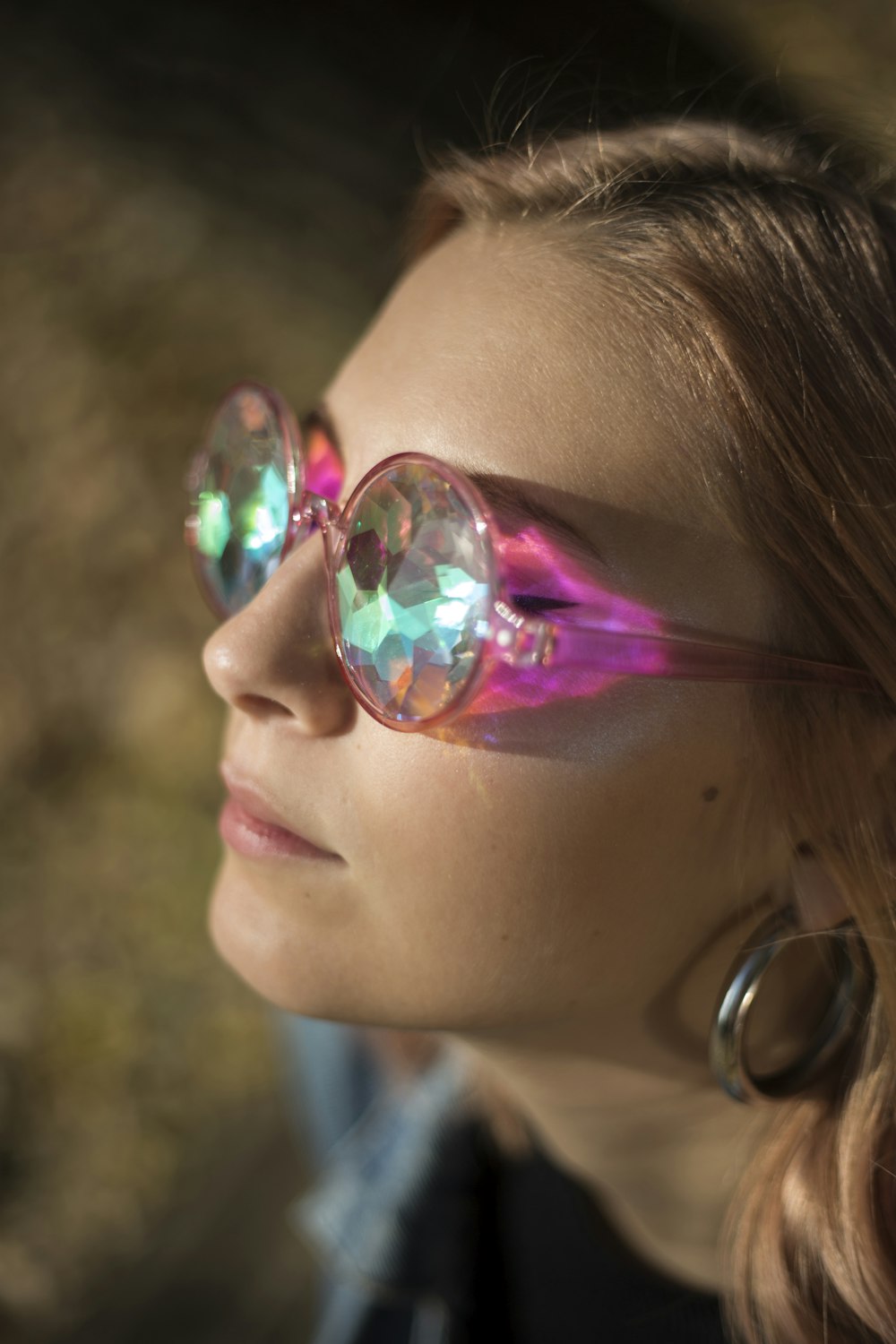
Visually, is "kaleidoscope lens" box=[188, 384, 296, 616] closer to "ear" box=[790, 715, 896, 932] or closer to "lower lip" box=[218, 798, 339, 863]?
"lower lip" box=[218, 798, 339, 863]

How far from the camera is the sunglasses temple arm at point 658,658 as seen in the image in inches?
28.6

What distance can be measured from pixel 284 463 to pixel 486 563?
0.96 ft

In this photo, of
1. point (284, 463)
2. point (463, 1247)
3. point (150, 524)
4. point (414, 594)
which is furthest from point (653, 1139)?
point (150, 524)

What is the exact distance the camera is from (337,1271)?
1.49m

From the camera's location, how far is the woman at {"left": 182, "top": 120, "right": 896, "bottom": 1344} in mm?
772

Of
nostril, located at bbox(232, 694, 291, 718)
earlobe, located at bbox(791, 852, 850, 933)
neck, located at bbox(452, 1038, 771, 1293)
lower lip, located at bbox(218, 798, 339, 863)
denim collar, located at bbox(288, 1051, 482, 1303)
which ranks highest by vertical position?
earlobe, located at bbox(791, 852, 850, 933)

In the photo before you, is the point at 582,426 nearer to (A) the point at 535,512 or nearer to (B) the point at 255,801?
(A) the point at 535,512

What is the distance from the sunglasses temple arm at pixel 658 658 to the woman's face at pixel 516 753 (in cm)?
2

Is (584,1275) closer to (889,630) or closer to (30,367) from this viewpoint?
(889,630)

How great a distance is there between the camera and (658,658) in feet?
2.51

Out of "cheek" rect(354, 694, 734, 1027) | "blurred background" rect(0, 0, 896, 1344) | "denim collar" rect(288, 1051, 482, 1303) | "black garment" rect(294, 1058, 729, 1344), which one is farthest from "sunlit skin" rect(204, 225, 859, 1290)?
"blurred background" rect(0, 0, 896, 1344)

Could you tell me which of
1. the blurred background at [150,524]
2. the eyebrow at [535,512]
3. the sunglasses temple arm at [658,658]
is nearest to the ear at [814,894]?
the sunglasses temple arm at [658,658]

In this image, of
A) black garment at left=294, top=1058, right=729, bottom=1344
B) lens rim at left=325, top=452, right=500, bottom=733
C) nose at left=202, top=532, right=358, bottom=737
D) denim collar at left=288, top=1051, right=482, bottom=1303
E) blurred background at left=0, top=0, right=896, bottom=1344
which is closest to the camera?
lens rim at left=325, top=452, right=500, bottom=733

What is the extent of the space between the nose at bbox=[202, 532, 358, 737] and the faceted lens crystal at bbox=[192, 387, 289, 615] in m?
0.08
